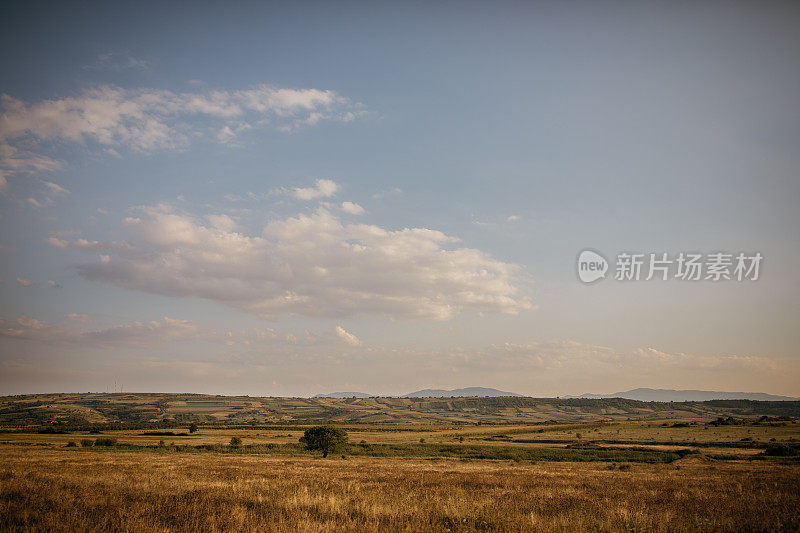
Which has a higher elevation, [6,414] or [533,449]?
[533,449]

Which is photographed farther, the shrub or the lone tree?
the lone tree

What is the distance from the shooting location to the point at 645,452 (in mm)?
60812

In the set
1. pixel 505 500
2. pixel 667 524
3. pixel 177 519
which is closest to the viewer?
pixel 177 519

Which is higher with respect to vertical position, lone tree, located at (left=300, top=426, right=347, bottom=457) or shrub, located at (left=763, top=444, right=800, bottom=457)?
shrub, located at (left=763, top=444, right=800, bottom=457)

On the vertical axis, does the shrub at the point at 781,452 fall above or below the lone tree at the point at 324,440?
above

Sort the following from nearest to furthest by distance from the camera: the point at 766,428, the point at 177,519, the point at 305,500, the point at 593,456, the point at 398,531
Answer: the point at 398,531 → the point at 177,519 → the point at 305,500 → the point at 593,456 → the point at 766,428

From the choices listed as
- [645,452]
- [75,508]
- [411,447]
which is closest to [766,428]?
[645,452]

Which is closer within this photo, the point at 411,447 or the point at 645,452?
the point at 645,452

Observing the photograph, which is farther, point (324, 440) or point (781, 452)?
point (324, 440)

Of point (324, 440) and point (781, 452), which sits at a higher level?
point (781, 452)

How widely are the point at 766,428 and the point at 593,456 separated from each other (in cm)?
5753

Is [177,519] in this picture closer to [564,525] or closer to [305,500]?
[305,500]

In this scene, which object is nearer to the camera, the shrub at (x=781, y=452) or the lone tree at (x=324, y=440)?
the shrub at (x=781, y=452)

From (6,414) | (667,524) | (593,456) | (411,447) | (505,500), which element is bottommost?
(6,414)
